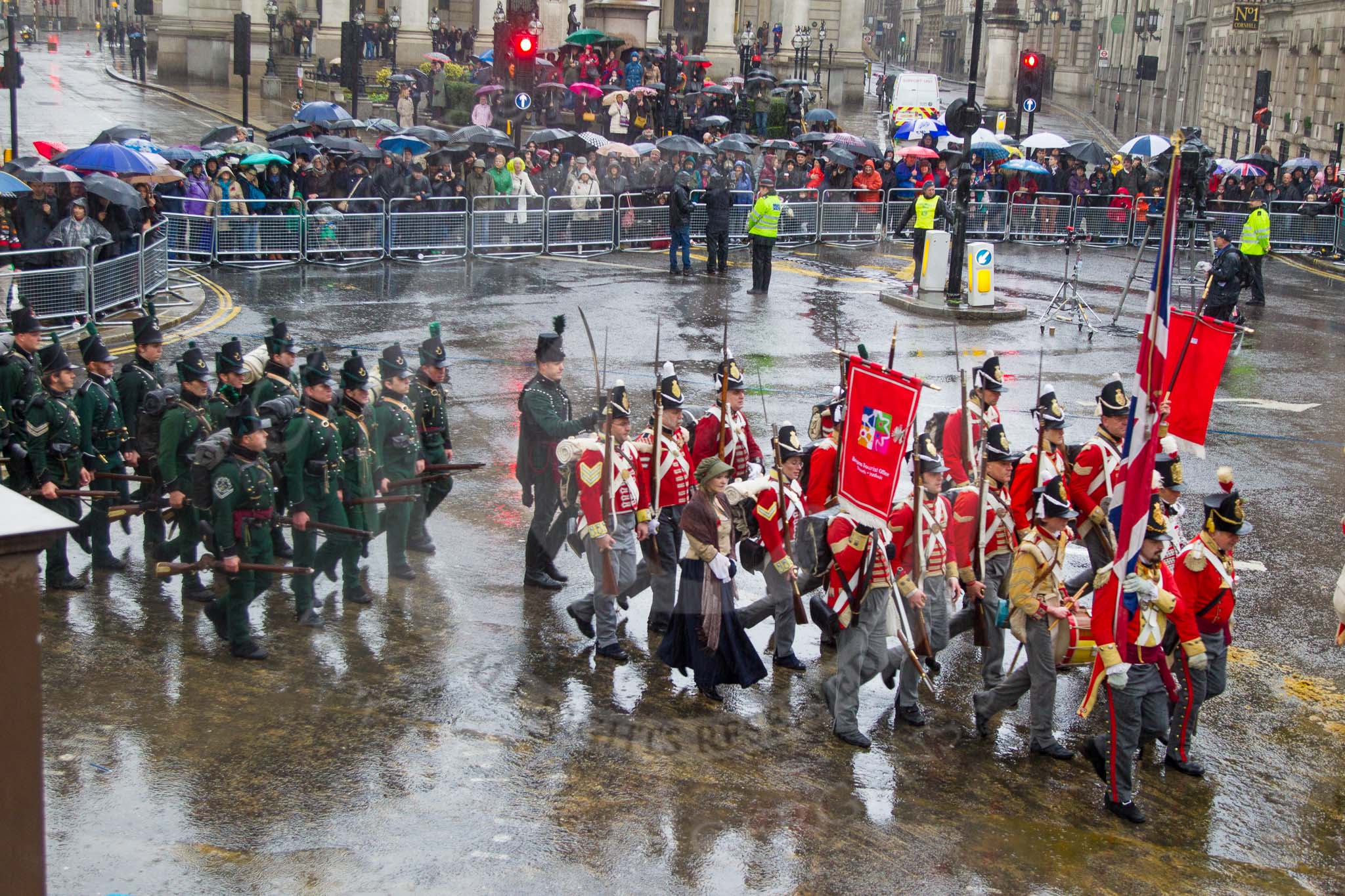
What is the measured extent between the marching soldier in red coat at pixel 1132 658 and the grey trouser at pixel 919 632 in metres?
1.07

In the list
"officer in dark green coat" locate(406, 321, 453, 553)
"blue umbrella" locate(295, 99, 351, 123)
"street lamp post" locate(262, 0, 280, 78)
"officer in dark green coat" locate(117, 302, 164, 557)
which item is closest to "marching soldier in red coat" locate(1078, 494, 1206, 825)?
"officer in dark green coat" locate(406, 321, 453, 553)

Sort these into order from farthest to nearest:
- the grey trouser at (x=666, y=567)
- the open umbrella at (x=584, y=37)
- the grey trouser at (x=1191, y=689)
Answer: the open umbrella at (x=584, y=37), the grey trouser at (x=666, y=567), the grey trouser at (x=1191, y=689)

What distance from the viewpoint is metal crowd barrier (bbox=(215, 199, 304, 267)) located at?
23141mm

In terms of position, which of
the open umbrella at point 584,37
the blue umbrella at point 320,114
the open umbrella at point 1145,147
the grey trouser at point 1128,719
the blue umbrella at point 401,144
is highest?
the open umbrella at point 584,37

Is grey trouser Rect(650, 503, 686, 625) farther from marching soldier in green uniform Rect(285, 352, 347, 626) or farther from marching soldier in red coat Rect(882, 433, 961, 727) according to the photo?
marching soldier in green uniform Rect(285, 352, 347, 626)

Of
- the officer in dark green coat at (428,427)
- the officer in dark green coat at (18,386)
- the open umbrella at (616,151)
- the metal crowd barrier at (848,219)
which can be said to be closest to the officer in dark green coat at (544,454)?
the officer in dark green coat at (428,427)

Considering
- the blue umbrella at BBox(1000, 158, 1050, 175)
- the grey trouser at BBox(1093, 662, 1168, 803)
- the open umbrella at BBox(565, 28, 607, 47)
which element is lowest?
the grey trouser at BBox(1093, 662, 1168, 803)

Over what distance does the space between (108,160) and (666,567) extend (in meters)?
13.7

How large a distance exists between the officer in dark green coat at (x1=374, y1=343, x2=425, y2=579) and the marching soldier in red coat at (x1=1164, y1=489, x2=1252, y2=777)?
209 inches

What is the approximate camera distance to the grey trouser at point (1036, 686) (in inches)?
334

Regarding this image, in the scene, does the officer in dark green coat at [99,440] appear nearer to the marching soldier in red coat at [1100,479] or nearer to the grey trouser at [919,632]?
the grey trouser at [919,632]

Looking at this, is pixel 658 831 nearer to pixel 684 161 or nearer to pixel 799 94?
pixel 684 161

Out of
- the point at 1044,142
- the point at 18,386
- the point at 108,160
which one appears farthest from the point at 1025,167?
the point at 18,386

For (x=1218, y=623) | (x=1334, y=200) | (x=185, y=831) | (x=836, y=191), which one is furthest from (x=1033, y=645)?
(x=1334, y=200)
